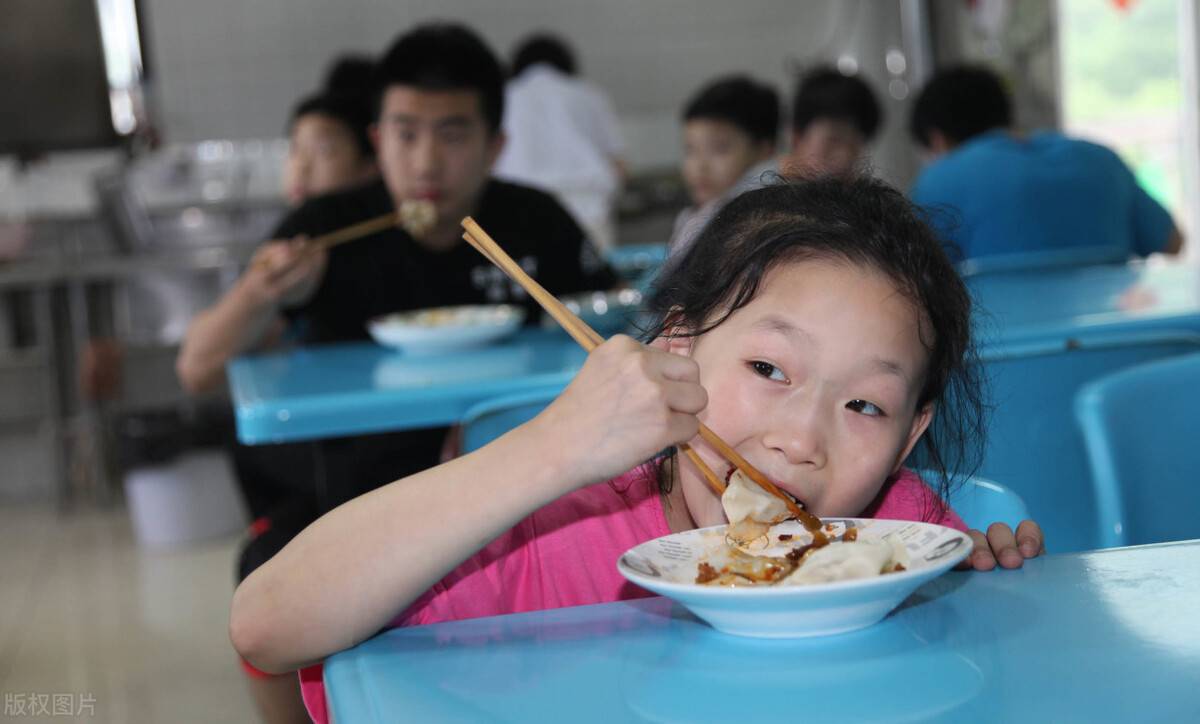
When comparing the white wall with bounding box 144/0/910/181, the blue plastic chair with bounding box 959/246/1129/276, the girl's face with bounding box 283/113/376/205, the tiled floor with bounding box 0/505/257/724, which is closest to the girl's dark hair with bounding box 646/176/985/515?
the blue plastic chair with bounding box 959/246/1129/276

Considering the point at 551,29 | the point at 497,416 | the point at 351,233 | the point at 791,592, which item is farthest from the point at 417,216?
the point at 551,29

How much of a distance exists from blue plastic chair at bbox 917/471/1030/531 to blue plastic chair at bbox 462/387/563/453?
0.44 metres

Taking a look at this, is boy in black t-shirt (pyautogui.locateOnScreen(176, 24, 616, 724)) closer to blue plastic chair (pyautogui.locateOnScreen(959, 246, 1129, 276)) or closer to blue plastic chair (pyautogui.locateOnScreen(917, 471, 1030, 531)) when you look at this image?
blue plastic chair (pyautogui.locateOnScreen(959, 246, 1129, 276))

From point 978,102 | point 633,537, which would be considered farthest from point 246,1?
point 633,537

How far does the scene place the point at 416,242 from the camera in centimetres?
269

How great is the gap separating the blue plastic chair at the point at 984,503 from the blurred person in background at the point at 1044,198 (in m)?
2.04

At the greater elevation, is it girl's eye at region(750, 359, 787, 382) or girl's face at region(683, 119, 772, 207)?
girl's face at region(683, 119, 772, 207)

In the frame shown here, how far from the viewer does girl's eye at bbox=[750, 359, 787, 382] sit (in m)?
1.00

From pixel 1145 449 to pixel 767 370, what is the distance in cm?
50

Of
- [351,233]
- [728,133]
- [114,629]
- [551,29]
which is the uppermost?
[551,29]

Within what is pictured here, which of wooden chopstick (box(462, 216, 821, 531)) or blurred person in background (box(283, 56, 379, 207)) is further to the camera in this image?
blurred person in background (box(283, 56, 379, 207))

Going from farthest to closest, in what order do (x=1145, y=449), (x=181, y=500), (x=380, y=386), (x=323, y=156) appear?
(x=181, y=500) < (x=323, y=156) < (x=380, y=386) < (x=1145, y=449)

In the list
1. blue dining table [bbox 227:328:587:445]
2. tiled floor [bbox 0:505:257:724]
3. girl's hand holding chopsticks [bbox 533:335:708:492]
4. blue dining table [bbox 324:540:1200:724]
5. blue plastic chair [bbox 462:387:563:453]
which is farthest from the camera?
tiled floor [bbox 0:505:257:724]

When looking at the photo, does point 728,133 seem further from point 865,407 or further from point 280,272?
point 865,407
